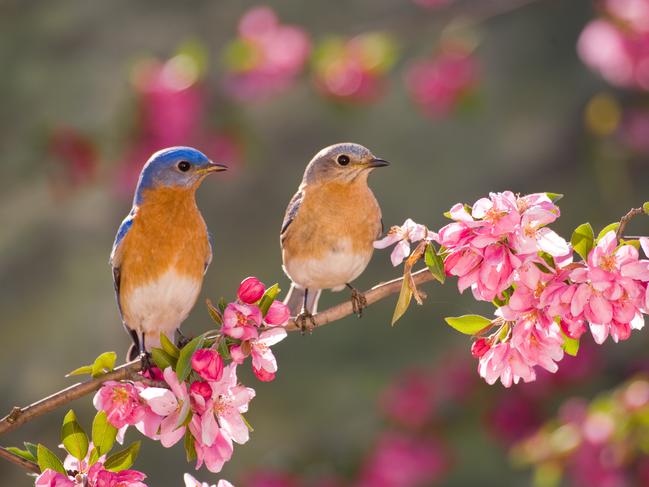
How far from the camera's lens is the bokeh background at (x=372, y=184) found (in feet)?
21.7

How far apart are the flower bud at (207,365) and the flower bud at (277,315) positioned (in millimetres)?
178

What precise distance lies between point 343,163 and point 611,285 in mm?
1545

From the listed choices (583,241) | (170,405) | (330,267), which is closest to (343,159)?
(330,267)

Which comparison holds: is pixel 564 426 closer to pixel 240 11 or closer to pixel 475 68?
pixel 475 68

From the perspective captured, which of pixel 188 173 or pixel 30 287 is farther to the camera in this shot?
pixel 30 287

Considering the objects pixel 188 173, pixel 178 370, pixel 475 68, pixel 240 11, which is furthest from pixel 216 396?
pixel 240 11

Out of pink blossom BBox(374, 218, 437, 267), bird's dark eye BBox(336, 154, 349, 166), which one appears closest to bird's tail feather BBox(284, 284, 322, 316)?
bird's dark eye BBox(336, 154, 349, 166)

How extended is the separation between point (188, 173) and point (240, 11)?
5.36m

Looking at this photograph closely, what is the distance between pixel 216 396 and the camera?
85.7 inches

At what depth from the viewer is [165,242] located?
10.8ft

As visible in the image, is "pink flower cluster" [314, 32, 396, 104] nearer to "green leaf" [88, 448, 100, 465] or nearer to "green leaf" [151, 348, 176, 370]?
"green leaf" [151, 348, 176, 370]

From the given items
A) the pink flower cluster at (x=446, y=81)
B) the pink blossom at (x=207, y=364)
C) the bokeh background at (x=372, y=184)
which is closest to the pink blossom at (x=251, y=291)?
the pink blossom at (x=207, y=364)

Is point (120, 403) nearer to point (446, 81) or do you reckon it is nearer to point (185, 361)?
point (185, 361)

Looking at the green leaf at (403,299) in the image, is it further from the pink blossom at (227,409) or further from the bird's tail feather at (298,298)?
the bird's tail feather at (298,298)
